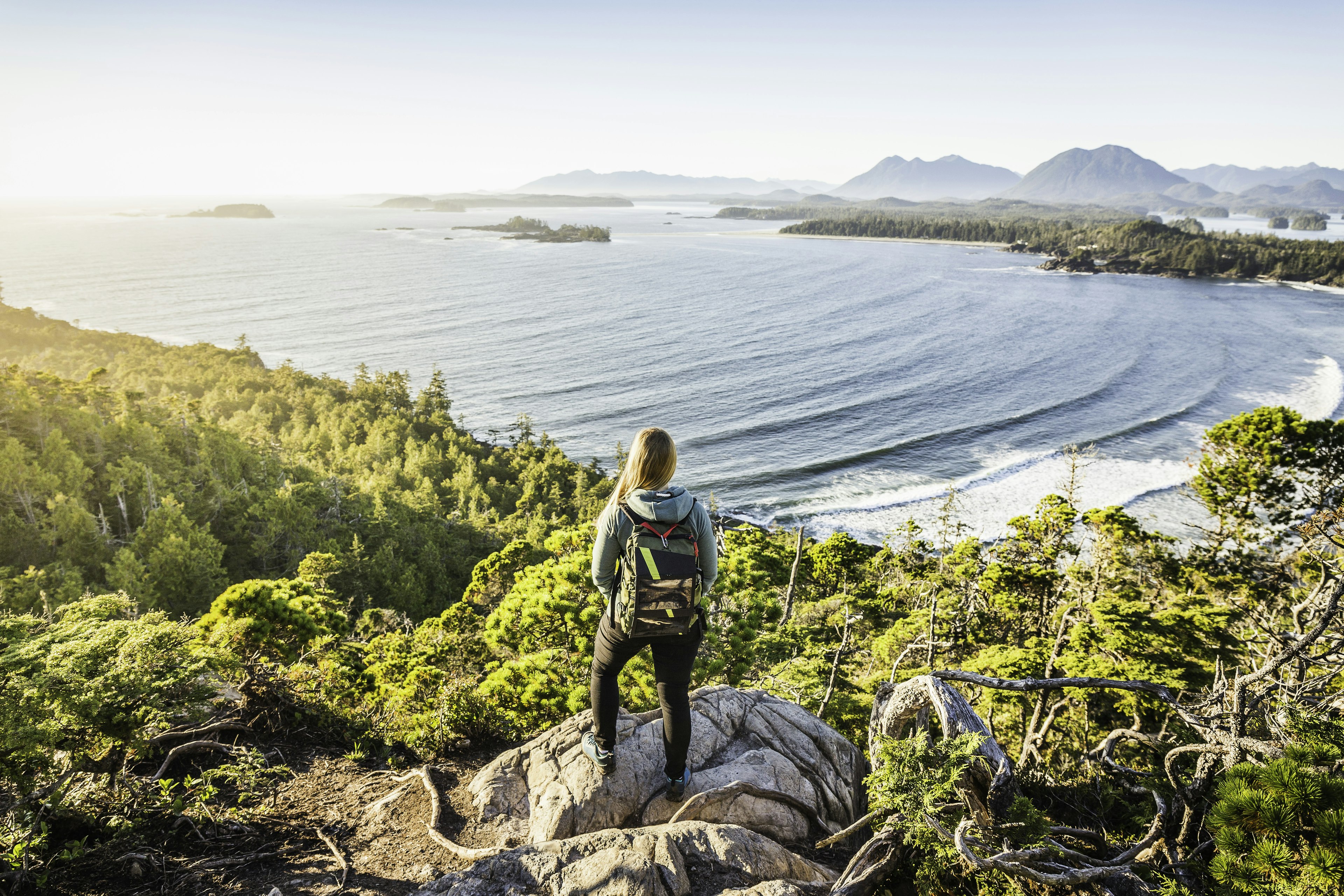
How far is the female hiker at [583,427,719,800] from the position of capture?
4.22m

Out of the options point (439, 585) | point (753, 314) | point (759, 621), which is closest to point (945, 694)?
point (759, 621)

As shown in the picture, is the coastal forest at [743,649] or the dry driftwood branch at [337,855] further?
the dry driftwood branch at [337,855]

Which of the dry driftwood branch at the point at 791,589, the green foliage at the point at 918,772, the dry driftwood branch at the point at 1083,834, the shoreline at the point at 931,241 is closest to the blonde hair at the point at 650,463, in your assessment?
the green foliage at the point at 918,772

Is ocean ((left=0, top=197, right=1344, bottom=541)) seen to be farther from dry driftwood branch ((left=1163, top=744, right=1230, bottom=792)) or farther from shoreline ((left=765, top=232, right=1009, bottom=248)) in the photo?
shoreline ((left=765, top=232, right=1009, bottom=248))

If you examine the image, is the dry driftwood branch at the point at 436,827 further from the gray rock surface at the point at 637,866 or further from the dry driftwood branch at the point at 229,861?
the dry driftwood branch at the point at 229,861

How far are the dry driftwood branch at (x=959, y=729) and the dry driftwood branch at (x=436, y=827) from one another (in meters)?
3.02

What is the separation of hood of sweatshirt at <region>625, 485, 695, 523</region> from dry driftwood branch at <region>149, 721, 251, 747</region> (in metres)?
5.21

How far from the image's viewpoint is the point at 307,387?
48.2 meters

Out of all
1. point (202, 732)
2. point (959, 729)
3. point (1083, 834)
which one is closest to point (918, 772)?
point (959, 729)

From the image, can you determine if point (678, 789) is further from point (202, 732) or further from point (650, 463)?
point (202, 732)

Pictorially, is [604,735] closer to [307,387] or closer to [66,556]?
[66,556]

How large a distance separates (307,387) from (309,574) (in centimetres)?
3850

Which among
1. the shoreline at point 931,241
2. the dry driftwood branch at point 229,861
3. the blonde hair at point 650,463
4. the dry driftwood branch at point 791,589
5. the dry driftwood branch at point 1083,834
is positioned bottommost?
the dry driftwood branch at point 791,589

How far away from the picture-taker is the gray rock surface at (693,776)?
503cm
